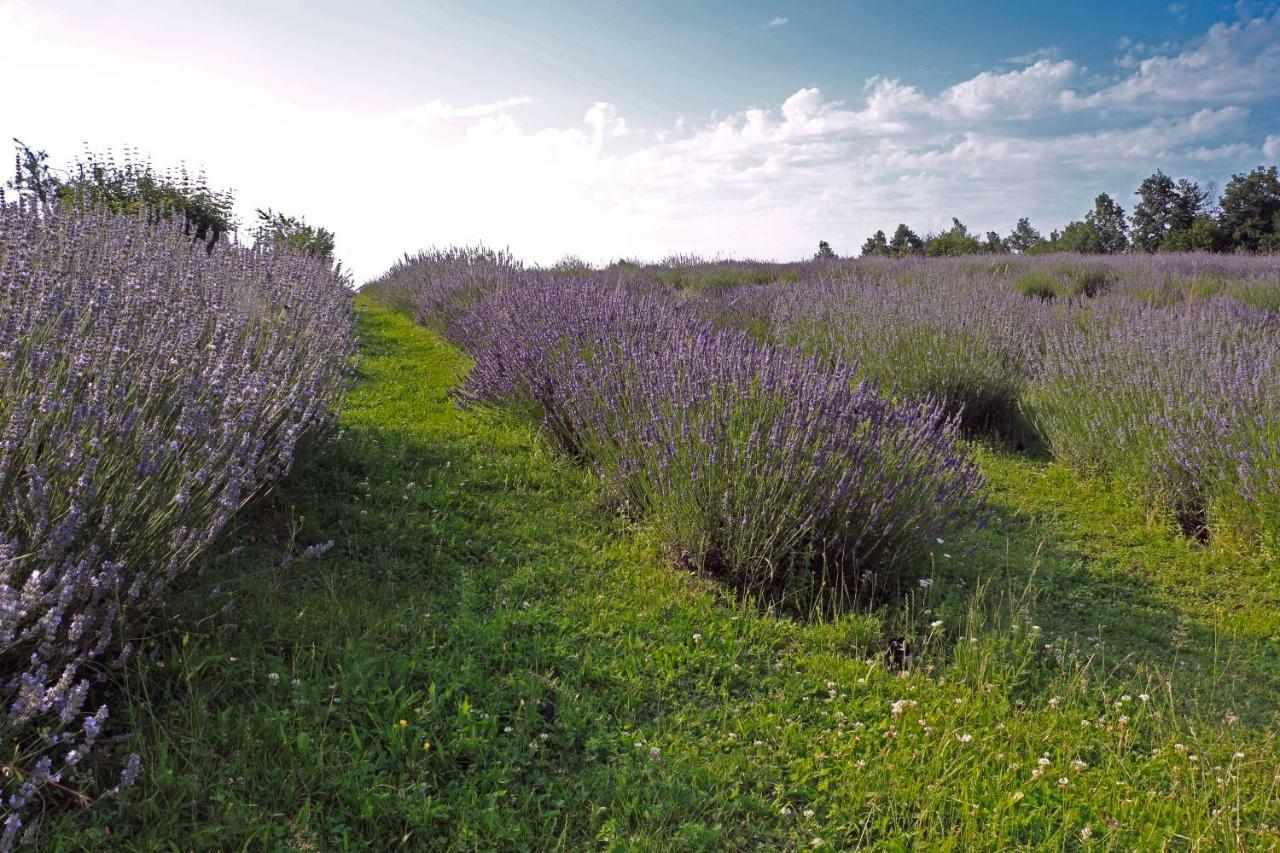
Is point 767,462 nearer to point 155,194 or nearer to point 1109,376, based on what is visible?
point 1109,376

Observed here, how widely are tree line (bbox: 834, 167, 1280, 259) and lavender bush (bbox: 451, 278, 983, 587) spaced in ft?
→ 56.2

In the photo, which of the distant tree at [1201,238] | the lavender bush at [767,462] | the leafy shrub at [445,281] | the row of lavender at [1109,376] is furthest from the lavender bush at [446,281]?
the distant tree at [1201,238]

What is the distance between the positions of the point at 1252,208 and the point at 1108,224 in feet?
15.7

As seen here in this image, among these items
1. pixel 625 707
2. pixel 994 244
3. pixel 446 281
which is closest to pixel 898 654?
pixel 625 707

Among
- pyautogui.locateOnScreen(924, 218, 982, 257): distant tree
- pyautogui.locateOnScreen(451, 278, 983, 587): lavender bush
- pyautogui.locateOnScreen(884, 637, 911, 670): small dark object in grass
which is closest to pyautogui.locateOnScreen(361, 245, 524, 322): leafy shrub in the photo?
pyautogui.locateOnScreen(451, 278, 983, 587): lavender bush

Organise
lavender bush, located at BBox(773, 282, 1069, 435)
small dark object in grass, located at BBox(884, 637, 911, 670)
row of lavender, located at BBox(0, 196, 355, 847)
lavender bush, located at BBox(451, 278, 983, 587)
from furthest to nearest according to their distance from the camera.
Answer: lavender bush, located at BBox(773, 282, 1069, 435), lavender bush, located at BBox(451, 278, 983, 587), small dark object in grass, located at BBox(884, 637, 911, 670), row of lavender, located at BBox(0, 196, 355, 847)

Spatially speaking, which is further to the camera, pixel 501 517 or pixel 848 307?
pixel 848 307

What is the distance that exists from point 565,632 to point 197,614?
125 centimetres

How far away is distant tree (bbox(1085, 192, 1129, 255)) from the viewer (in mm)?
Answer: 27812

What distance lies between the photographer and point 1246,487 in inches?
173

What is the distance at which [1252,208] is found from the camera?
24.1 meters

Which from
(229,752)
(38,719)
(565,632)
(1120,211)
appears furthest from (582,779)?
(1120,211)

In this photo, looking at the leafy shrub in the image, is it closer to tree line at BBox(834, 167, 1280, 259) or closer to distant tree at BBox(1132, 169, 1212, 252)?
tree line at BBox(834, 167, 1280, 259)

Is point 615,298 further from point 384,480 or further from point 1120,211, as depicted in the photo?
point 1120,211
